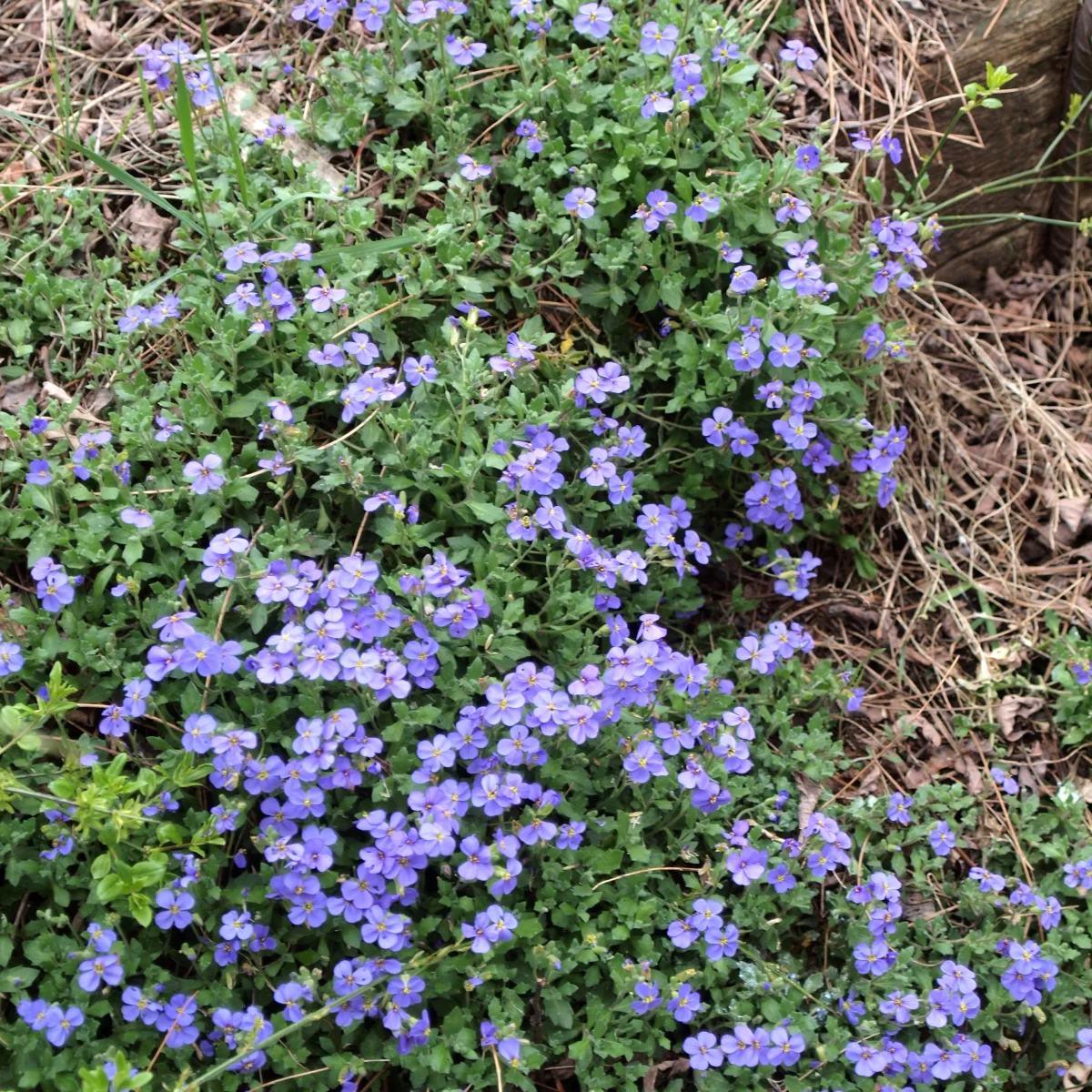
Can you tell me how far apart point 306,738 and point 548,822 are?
0.68 metres

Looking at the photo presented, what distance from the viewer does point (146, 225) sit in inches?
157

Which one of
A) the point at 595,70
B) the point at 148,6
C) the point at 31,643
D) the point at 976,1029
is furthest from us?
the point at 148,6

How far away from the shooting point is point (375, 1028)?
3.04 m

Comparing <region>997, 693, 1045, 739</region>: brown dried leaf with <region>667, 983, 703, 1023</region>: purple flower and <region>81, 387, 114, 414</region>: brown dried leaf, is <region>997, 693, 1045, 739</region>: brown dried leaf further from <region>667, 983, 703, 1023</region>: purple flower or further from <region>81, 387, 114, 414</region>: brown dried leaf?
<region>81, 387, 114, 414</region>: brown dried leaf

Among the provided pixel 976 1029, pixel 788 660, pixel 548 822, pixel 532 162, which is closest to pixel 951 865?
pixel 976 1029

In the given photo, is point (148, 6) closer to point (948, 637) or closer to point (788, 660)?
point (788, 660)

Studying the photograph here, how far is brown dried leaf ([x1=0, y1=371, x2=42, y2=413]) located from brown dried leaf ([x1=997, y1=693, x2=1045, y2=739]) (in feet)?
11.6

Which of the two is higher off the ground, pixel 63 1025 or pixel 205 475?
pixel 205 475

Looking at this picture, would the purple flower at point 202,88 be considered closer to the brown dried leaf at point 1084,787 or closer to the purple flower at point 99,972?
the purple flower at point 99,972

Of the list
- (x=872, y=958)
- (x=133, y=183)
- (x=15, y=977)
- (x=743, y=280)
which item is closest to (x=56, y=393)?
(x=133, y=183)

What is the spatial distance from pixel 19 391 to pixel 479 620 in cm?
175

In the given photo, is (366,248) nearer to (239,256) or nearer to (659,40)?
(239,256)

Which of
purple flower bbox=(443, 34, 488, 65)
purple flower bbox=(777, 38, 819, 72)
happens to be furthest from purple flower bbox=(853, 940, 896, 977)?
purple flower bbox=(777, 38, 819, 72)

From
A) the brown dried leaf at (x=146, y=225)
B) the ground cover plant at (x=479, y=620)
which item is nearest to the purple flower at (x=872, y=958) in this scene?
the ground cover plant at (x=479, y=620)
